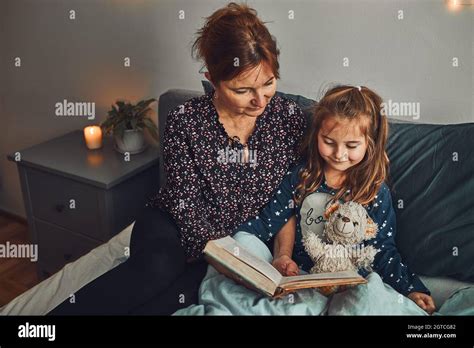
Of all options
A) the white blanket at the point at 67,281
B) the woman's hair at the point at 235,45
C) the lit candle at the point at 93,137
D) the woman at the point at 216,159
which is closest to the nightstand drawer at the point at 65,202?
the lit candle at the point at 93,137

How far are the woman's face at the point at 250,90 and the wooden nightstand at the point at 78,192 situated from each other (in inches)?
23.2

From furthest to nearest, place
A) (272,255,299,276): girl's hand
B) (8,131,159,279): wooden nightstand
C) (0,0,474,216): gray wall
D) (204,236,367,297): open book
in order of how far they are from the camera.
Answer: (8,131,159,279): wooden nightstand → (0,0,474,216): gray wall → (272,255,299,276): girl's hand → (204,236,367,297): open book

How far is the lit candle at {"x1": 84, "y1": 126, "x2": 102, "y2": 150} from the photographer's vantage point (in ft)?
5.70

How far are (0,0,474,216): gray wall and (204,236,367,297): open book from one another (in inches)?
25.4

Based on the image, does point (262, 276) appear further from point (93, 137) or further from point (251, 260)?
point (93, 137)

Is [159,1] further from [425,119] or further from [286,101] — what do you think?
[425,119]

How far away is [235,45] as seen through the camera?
1104 millimetres

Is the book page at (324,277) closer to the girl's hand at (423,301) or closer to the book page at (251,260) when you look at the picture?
the book page at (251,260)

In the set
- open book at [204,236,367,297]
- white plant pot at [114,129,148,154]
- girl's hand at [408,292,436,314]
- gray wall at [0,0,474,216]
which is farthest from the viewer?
white plant pot at [114,129,148,154]

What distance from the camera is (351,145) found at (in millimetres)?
1114

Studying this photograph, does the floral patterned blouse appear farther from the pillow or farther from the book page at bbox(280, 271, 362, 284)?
the book page at bbox(280, 271, 362, 284)
